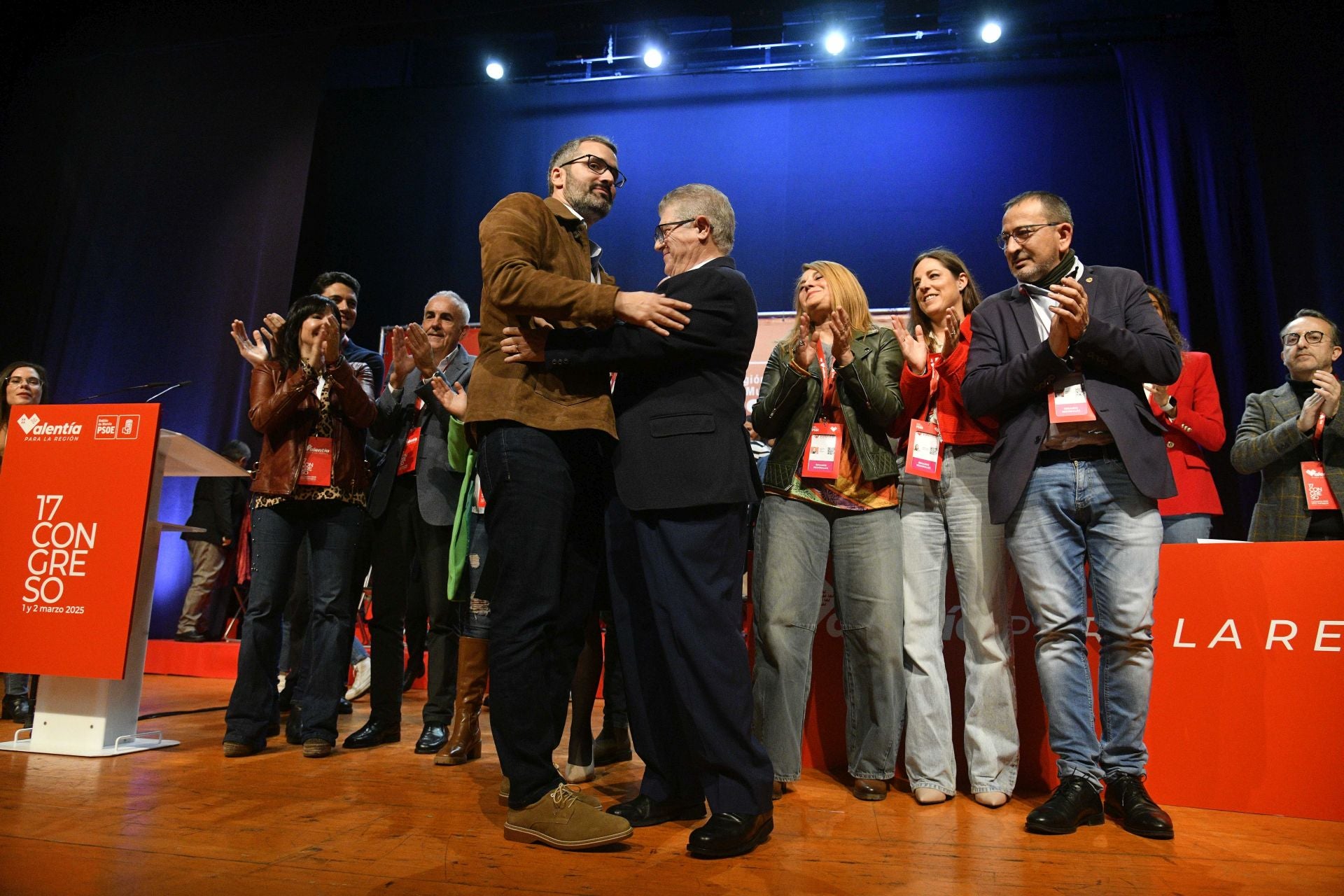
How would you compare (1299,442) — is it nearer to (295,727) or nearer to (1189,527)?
(1189,527)

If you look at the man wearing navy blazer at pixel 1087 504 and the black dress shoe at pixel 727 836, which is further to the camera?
the man wearing navy blazer at pixel 1087 504

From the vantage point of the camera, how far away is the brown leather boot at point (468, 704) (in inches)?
113

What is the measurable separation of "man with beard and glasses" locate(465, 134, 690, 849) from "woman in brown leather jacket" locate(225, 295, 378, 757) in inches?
48.4

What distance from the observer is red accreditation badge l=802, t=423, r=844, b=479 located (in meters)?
2.60

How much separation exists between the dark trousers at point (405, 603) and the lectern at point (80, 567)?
2.44 ft

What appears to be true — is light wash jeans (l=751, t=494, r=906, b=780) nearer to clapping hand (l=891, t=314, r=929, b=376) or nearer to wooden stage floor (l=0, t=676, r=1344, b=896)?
wooden stage floor (l=0, t=676, r=1344, b=896)

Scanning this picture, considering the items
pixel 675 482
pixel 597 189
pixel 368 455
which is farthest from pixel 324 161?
pixel 675 482

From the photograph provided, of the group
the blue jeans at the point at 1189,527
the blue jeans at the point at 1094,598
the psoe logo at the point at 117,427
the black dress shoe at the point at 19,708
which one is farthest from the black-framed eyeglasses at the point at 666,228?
the black dress shoe at the point at 19,708

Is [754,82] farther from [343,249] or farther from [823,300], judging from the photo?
[823,300]

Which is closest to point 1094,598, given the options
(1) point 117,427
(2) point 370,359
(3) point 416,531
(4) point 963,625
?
(4) point 963,625

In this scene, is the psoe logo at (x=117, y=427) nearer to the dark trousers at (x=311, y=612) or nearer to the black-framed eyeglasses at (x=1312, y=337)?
the dark trousers at (x=311, y=612)

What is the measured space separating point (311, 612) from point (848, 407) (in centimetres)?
202

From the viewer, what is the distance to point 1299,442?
350 cm

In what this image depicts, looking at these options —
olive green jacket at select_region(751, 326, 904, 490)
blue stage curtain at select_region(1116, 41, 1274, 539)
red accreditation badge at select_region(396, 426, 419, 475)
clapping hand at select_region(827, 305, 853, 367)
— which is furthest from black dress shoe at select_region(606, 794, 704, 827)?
blue stage curtain at select_region(1116, 41, 1274, 539)
